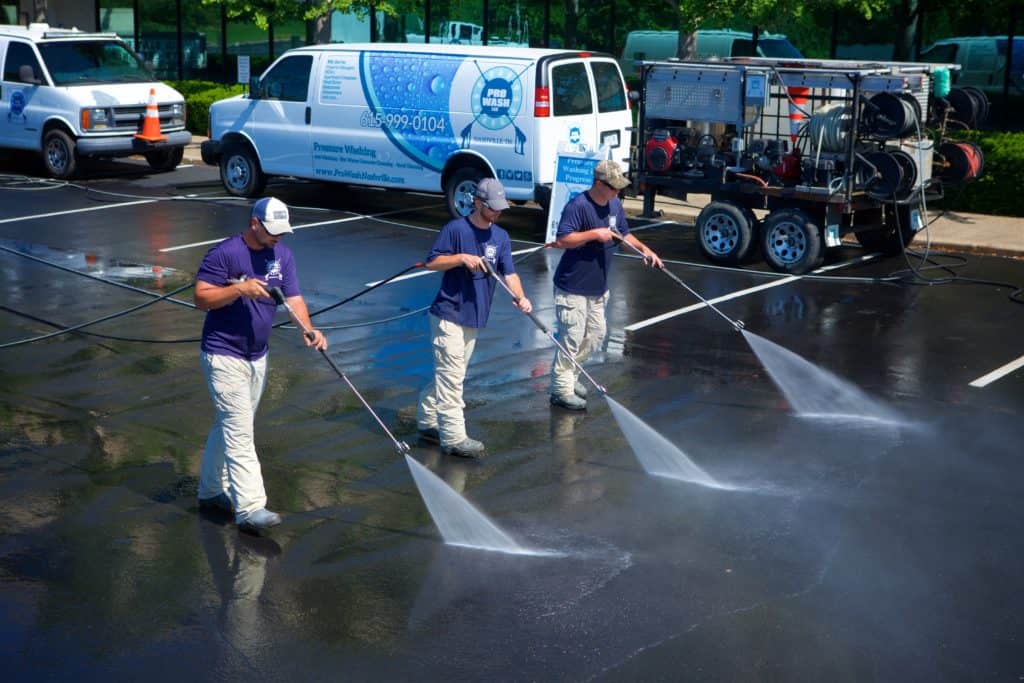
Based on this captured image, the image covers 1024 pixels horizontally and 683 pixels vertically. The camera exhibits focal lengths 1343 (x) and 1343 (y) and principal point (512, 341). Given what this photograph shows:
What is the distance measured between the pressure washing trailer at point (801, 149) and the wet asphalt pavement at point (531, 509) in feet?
4.62

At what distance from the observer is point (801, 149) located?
15.0 metres

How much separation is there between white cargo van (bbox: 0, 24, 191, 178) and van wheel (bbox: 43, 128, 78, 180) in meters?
0.02

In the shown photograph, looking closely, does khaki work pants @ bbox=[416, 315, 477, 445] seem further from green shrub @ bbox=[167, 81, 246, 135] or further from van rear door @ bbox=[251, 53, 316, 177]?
green shrub @ bbox=[167, 81, 246, 135]

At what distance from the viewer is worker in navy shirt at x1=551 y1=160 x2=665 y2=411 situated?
961 cm

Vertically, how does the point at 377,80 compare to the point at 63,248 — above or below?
above

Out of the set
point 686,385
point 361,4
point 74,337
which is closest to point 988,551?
Result: point 686,385

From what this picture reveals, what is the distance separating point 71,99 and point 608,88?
30.4 ft

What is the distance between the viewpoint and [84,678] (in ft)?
19.0

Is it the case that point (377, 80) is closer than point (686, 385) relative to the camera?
No

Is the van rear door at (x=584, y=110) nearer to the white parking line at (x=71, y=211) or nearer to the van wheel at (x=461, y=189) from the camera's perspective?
the van wheel at (x=461, y=189)

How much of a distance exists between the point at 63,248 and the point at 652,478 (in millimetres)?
9967

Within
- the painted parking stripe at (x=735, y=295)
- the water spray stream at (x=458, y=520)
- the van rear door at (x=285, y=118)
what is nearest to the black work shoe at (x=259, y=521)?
the water spray stream at (x=458, y=520)

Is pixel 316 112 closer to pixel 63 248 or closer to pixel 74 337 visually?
pixel 63 248

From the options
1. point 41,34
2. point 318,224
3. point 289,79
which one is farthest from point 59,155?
point 318,224
